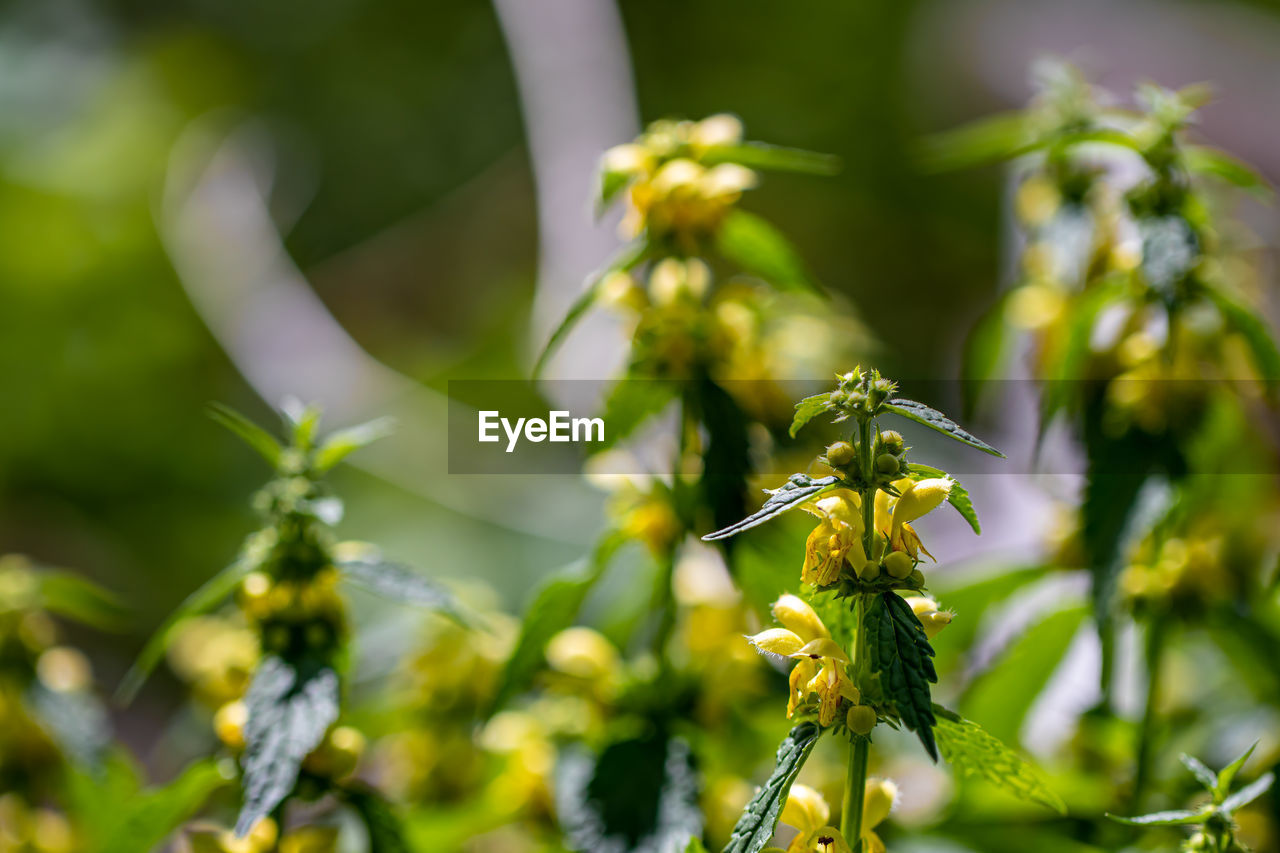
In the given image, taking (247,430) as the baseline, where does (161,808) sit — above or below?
below

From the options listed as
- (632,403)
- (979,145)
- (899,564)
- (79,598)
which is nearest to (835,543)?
(899,564)

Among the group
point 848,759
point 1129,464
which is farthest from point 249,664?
point 1129,464

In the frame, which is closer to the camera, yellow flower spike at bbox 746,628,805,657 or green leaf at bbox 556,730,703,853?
yellow flower spike at bbox 746,628,805,657

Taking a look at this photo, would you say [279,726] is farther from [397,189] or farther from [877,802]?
[397,189]

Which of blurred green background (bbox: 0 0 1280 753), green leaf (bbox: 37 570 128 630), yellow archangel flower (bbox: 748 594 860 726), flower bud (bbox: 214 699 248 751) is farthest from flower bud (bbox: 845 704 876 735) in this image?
blurred green background (bbox: 0 0 1280 753)

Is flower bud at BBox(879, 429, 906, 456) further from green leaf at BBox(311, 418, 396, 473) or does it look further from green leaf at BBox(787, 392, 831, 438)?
green leaf at BBox(311, 418, 396, 473)

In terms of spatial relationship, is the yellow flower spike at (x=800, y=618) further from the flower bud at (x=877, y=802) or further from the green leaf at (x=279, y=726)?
the green leaf at (x=279, y=726)
